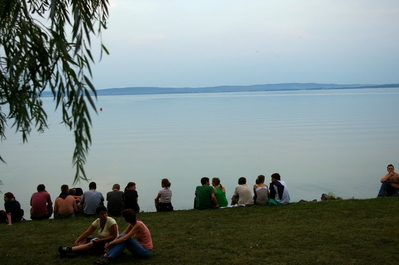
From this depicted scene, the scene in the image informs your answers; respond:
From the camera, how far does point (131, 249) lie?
740cm

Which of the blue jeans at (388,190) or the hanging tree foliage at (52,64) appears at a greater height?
the hanging tree foliage at (52,64)

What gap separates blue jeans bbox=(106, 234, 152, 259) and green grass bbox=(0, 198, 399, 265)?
0.45 feet

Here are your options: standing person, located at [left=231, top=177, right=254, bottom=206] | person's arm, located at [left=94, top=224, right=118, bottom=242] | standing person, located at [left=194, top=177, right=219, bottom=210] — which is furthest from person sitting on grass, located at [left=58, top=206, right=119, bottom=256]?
standing person, located at [left=231, top=177, right=254, bottom=206]

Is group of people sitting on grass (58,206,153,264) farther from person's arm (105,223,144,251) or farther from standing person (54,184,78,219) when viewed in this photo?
standing person (54,184,78,219)

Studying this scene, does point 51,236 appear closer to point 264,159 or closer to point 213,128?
point 264,159

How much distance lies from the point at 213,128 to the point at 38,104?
36.7m

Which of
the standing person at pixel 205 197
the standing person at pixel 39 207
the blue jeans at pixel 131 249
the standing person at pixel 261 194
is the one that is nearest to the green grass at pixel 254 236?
the blue jeans at pixel 131 249

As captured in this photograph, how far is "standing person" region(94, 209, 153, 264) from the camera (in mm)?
7262

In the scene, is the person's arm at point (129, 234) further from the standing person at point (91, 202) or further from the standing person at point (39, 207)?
the standing person at point (39, 207)

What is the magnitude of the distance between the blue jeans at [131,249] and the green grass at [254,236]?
0.45 ft

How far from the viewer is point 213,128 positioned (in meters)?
42.9

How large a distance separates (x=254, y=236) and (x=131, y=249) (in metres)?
2.33

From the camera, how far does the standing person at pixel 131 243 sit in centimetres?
726

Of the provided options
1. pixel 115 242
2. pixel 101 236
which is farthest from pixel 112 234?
pixel 115 242
